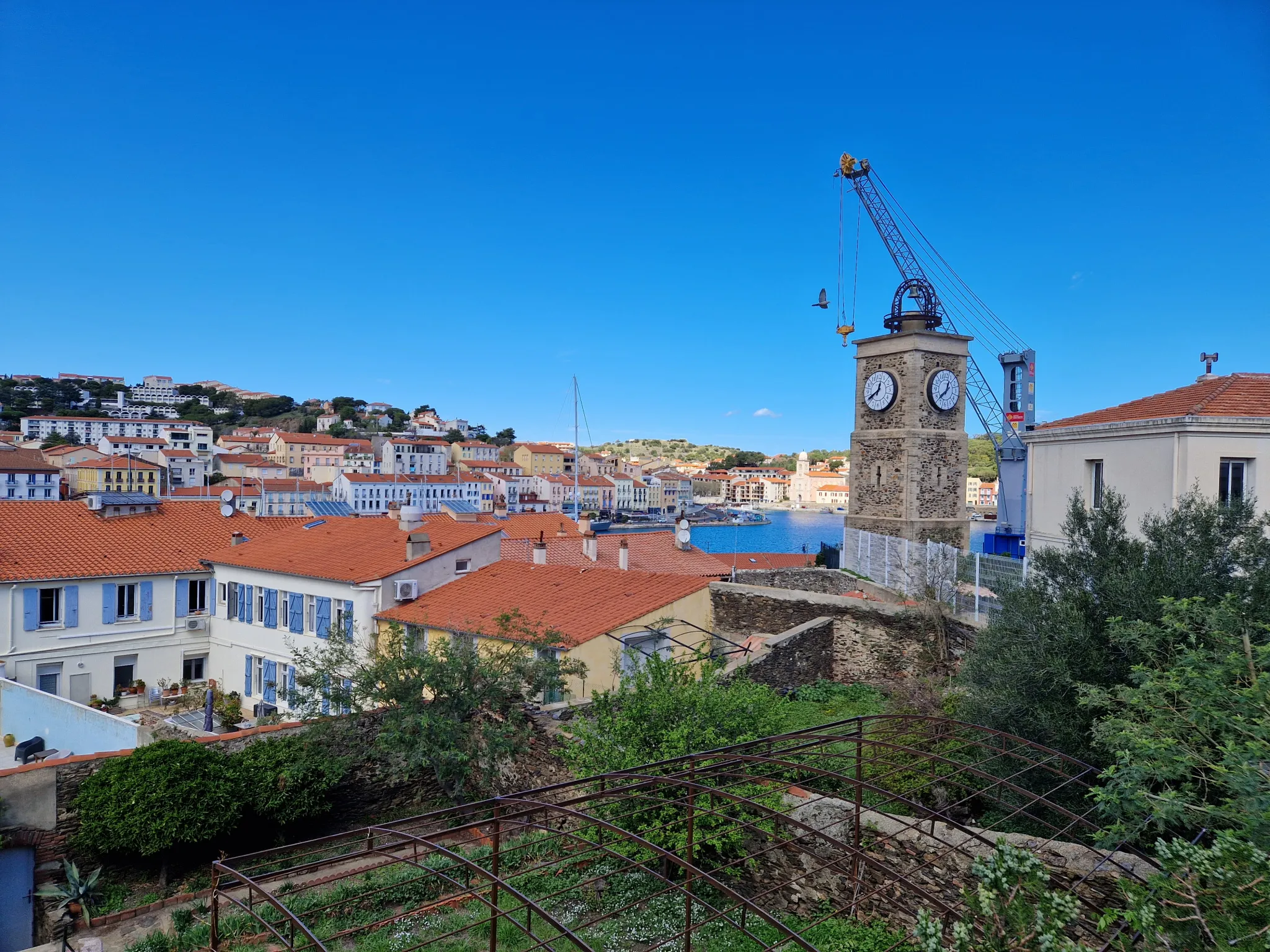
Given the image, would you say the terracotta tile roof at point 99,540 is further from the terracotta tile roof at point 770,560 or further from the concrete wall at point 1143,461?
the concrete wall at point 1143,461

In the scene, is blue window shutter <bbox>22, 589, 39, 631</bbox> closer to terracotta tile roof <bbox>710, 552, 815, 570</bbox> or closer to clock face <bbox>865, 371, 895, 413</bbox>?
terracotta tile roof <bbox>710, 552, 815, 570</bbox>

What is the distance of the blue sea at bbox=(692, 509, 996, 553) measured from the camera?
9181 cm

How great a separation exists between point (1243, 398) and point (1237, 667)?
10.6m

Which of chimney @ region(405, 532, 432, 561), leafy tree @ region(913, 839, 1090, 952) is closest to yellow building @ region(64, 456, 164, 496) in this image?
chimney @ region(405, 532, 432, 561)

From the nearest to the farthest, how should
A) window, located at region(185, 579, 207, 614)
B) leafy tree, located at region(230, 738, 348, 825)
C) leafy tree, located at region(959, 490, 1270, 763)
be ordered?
leafy tree, located at region(959, 490, 1270, 763) < leafy tree, located at region(230, 738, 348, 825) < window, located at region(185, 579, 207, 614)

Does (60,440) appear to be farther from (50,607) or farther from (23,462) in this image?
(50,607)

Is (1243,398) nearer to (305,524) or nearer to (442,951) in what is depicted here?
(442,951)

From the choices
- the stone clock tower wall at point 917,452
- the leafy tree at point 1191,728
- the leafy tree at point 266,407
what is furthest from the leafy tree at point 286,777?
the leafy tree at point 266,407

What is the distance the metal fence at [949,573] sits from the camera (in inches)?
609

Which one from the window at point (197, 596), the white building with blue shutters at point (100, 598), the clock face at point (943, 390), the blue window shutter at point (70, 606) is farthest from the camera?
the clock face at point (943, 390)

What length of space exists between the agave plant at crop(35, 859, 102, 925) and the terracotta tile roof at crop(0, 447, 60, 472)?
299 ft

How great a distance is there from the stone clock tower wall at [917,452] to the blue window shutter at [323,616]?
20.4 metres

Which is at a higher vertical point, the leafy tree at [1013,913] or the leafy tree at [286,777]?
the leafy tree at [1013,913]

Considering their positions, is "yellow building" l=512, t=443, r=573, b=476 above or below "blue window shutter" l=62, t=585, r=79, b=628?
above
